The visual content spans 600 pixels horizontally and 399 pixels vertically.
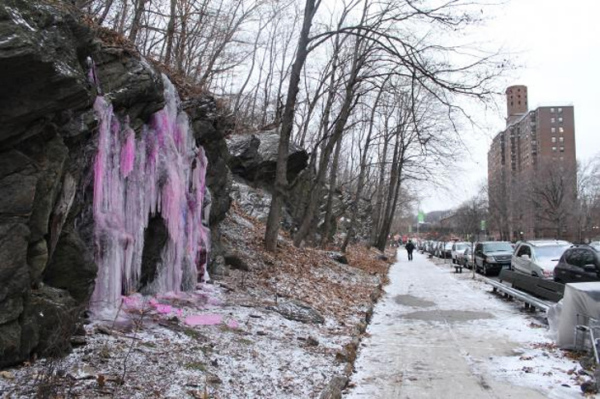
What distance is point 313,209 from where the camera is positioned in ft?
62.3

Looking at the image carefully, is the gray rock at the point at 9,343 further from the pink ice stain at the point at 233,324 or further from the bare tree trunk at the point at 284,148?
the bare tree trunk at the point at 284,148

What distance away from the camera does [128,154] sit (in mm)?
7398

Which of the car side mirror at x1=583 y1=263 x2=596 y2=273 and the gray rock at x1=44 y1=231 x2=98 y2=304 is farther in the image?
the car side mirror at x1=583 y1=263 x2=596 y2=273

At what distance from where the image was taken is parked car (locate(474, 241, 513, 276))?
2312 centimetres

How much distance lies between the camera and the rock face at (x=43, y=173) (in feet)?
14.3

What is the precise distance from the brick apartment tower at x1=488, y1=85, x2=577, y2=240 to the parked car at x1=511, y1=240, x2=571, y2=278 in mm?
21853

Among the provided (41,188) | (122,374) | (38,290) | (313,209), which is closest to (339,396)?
(122,374)

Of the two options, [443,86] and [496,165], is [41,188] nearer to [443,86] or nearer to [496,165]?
[443,86]

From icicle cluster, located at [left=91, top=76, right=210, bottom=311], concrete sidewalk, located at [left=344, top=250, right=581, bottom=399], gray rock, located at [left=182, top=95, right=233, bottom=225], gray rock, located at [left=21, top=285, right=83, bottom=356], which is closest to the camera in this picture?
gray rock, located at [left=21, top=285, right=83, bottom=356]

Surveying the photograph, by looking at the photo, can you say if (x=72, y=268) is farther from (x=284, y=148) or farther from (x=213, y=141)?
(x=284, y=148)

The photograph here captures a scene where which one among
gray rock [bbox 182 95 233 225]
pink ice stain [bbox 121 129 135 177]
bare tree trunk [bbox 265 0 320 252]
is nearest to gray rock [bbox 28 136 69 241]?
pink ice stain [bbox 121 129 135 177]

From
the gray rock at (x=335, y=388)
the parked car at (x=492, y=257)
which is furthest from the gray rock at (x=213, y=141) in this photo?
the parked car at (x=492, y=257)

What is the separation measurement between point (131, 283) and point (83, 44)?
3512 millimetres

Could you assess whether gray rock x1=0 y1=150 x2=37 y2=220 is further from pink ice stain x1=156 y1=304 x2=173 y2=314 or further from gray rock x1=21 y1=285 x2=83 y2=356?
pink ice stain x1=156 y1=304 x2=173 y2=314
